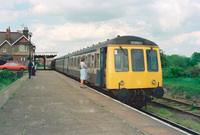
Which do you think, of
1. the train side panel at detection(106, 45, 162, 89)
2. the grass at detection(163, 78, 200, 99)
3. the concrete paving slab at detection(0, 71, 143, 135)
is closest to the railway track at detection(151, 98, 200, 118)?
the train side panel at detection(106, 45, 162, 89)

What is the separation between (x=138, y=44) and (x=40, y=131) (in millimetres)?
6307

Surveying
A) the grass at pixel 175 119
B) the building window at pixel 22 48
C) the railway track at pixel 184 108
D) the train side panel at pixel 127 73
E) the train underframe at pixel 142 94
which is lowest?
the grass at pixel 175 119

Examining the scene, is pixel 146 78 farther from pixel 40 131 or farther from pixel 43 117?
pixel 40 131

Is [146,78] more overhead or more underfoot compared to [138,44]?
more underfoot

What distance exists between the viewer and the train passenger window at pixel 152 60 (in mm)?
9875

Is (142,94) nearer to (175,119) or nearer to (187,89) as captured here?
(175,119)

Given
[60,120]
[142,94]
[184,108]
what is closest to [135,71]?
[142,94]

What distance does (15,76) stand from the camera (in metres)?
26.6

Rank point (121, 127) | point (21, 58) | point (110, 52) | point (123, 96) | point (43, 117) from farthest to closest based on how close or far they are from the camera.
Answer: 1. point (21, 58)
2. point (110, 52)
3. point (123, 96)
4. point (43, 117)
5. point (121, 127)

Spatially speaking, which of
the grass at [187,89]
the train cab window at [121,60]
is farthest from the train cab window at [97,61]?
the grass at [187,89]

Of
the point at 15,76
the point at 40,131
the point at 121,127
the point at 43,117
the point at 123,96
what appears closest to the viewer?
the point at 40,131

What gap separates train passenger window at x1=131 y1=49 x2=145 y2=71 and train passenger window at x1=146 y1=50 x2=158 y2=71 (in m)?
0.29

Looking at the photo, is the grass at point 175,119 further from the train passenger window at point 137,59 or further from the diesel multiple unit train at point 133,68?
the train passenger window at point 137,59

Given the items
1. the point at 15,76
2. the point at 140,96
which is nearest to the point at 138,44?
the point at 140,96
